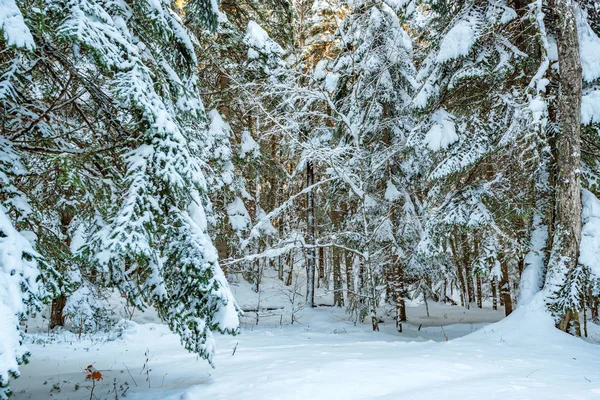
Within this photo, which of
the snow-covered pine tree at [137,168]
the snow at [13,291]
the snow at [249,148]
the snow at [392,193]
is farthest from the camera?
the snow at [249,148]

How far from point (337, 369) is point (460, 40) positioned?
6328 mm

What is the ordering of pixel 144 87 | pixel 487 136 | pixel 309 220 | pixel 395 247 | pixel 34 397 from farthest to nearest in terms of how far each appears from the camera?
pixel 309 220 → pixel 395 247 → pixel 487 136 → pixel 34 397 → pixel 144 87

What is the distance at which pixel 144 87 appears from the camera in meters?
3.22

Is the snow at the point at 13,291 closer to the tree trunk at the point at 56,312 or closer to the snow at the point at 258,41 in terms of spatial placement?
the snow at the point at 258,41

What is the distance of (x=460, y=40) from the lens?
7109 mm

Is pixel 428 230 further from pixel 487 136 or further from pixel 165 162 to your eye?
pixel 165 162

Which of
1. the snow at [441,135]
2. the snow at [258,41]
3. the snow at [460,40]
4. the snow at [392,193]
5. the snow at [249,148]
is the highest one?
the snow at [258,41]

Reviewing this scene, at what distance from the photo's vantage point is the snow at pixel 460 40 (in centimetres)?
704

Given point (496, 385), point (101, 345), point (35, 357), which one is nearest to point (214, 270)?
point (496, 385)

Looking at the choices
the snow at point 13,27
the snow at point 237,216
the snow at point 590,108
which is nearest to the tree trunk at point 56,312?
the snow at point 237,216

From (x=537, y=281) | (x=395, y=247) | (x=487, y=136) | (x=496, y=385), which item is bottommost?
(x=496, y=385)

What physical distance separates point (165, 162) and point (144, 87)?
66 centimetres

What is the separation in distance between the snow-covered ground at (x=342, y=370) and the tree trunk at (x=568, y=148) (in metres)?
1.27

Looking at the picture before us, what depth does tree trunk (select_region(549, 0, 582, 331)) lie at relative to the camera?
244 inches
